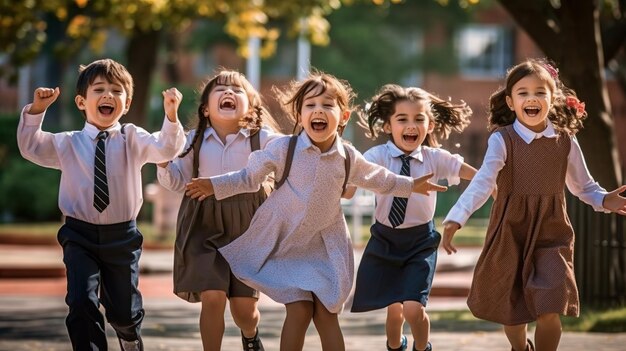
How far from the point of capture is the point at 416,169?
29.4 ft

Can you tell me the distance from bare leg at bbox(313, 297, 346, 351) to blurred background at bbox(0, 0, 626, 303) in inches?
64.5

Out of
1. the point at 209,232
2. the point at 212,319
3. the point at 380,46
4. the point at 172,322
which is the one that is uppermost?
the point at 380,46

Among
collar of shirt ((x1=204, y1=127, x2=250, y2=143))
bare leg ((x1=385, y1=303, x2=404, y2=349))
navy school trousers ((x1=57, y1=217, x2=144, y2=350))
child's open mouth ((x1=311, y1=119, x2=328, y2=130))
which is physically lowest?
bare leg ((x1=385, y1=303, x2=404, y2=349))

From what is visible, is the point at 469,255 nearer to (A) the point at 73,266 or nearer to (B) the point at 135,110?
(B) the point at 135,110

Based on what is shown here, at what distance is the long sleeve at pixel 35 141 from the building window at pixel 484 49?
41234 millimetres

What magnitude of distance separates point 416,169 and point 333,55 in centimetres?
3701

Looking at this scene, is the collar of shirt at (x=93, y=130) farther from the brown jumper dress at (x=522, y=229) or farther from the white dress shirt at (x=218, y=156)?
the brown jumper dress at (x=522, y=229)

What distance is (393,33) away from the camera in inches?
1859

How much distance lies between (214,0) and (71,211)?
47.5ft

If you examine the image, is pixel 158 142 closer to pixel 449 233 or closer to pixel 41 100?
pixel 41 100

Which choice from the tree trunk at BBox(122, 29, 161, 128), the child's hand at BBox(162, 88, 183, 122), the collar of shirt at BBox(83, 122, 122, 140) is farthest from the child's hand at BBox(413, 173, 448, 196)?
the tree trunk at BBox(122, 29, 161, 128)

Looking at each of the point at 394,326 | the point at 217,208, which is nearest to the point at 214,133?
the point at 217,208

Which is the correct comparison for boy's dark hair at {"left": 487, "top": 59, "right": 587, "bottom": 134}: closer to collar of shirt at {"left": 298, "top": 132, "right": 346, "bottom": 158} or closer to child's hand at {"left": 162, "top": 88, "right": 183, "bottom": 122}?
collar of shirt at {"left": 298, "top": 132, "right": 346, "bottom": 158}

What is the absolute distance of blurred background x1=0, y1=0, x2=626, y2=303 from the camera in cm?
1382
